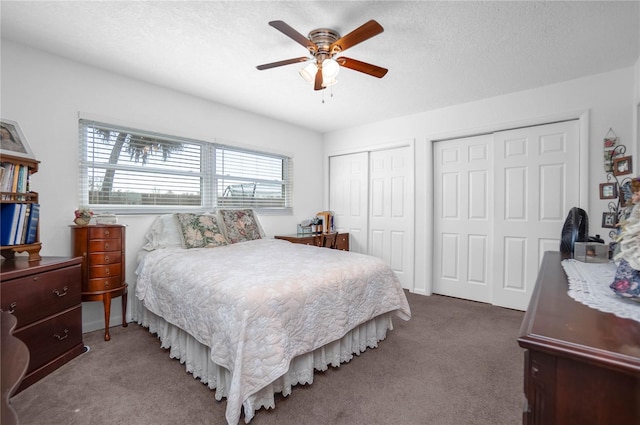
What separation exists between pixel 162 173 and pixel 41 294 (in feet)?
5.24

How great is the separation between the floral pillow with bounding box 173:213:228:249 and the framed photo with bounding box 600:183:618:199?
12.1 feet

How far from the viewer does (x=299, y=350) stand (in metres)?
1.67

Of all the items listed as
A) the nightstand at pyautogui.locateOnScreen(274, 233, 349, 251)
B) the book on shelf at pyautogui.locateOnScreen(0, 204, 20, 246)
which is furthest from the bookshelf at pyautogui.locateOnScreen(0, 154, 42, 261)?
the nightstand at pyautogui.locateOnScreen(274, 233, 349, 251)

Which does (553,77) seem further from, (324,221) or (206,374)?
(206,374)

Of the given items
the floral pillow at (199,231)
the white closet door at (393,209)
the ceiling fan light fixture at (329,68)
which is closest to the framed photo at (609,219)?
the white closet door at (393,209)

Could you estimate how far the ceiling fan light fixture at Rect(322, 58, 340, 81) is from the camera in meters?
2.06

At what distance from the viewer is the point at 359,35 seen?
1799 mm

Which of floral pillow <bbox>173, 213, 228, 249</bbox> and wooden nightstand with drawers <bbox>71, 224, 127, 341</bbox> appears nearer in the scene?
wooden nightstand with drawers <bbox>71, 224, 127, 341</bbox>

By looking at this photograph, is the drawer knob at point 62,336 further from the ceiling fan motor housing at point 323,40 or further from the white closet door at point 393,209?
the white closet door at point 393,209

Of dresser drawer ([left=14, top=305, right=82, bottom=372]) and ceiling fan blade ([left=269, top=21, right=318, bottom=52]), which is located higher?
ceiling fan blade ([left=269, top=21, right=318, bottom=52])

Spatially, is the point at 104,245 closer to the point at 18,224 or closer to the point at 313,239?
the point at 18,224

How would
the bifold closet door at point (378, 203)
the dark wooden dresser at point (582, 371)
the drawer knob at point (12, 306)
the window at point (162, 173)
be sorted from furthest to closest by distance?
1. the bifold closet door at point (378, 203)
2. the window at point (162, 173)
3. the drawer knob at point (12, 306)
4. the dark wooden dresser at point (582, 371)

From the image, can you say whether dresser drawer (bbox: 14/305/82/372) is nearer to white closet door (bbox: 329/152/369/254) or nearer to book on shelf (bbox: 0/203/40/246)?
book on shelf (bbox: 0/203/40/246)

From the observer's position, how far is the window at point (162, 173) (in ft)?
9.11
